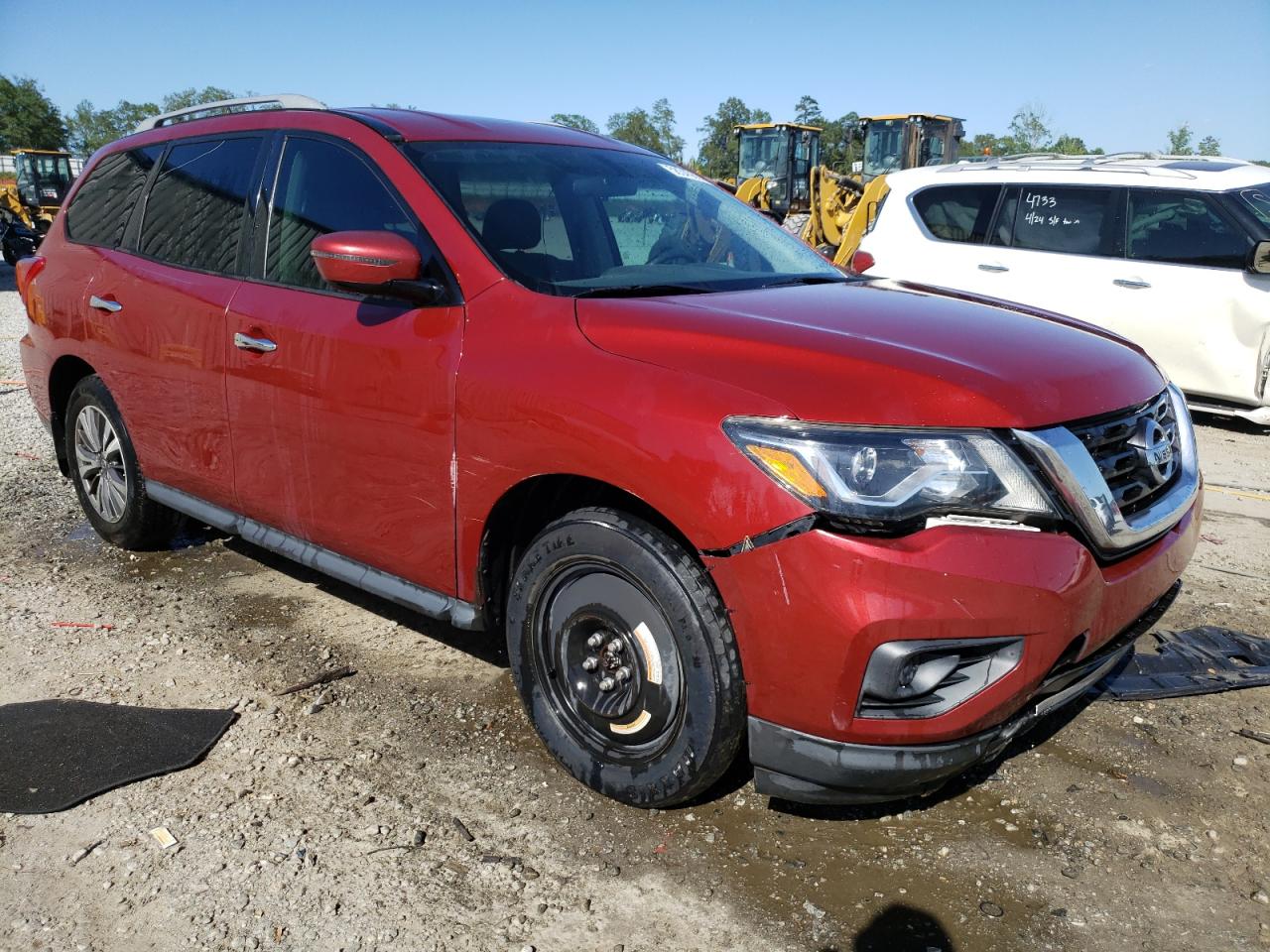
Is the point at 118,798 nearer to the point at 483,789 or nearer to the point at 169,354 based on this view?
the point at 483,789

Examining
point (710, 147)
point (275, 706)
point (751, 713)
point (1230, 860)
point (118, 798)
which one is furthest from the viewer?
point (710, 147)

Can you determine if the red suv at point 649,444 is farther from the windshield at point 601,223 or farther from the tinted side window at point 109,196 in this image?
the tinted side window at point 109,196

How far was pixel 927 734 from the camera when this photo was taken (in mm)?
2297

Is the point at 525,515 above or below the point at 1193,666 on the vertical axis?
above

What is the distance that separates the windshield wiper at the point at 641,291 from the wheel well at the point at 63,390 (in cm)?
294

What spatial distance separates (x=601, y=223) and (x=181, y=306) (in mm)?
1718

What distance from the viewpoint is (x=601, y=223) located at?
3400 millimetres

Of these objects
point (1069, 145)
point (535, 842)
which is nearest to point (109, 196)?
point (535, 842)

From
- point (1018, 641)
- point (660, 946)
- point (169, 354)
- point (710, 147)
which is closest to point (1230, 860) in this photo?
point (1018, 641)

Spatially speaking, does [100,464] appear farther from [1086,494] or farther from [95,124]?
[95,124]

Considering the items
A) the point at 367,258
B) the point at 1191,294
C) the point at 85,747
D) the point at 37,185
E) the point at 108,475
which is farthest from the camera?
the point at 37,185

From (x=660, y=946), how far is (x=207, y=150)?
11.4ft

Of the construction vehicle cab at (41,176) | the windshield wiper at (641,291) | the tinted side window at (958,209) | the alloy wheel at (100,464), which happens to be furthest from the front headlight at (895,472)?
the construction vehicle cab at (41,176)

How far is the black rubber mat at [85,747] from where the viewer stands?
2926mm
